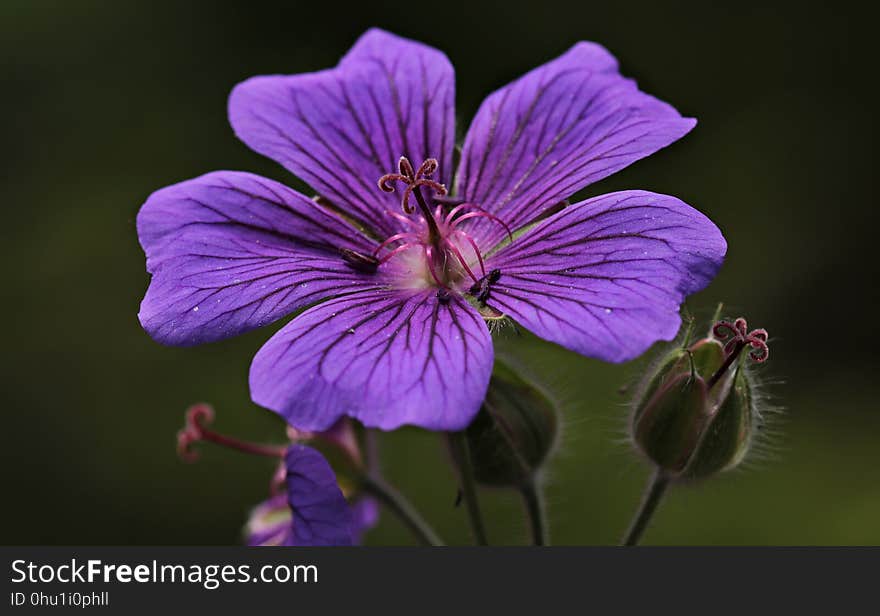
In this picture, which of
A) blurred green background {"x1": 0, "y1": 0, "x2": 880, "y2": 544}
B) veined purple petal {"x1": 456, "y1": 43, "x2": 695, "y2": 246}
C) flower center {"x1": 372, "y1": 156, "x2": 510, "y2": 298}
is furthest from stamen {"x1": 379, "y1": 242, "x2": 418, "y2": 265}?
blurred green background {"x1": 0, "y1": 0, "x2": 880, "y2": 544}

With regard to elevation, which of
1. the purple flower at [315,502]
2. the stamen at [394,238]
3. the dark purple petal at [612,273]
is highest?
the dark purple petal at [612,273]

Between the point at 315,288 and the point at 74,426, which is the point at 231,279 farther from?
the point at 74,426

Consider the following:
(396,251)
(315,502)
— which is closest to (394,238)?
(396,251)

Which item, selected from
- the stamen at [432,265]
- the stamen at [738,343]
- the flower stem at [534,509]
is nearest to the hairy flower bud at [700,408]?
the stamen at [738,343]

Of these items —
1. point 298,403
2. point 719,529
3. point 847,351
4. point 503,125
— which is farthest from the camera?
point 847,351

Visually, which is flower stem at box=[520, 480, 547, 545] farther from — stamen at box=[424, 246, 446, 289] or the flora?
stamen at box=[424, 246, 446, 289]

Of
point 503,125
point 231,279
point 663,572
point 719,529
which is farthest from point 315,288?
point 719,529

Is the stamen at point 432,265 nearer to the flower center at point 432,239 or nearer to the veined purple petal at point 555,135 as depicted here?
the flower center at point 432,239
